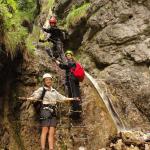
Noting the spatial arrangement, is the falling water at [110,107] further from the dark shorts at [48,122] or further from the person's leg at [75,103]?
the dark shorts at [48,122]

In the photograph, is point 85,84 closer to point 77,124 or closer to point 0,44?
point 77,124

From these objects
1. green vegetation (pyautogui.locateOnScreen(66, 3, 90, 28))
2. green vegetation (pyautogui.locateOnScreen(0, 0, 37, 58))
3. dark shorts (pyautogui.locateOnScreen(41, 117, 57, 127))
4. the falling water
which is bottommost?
dark shorts (pyautogui.locateOnScreen(41, 117, 57, 127))

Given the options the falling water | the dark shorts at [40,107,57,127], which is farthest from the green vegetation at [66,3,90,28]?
the dark shorts at [40,107,57,127]

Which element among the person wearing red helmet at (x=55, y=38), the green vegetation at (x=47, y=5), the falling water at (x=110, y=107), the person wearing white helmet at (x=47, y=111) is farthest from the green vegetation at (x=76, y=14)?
the person wearing white helmet at (x=47, y=111)

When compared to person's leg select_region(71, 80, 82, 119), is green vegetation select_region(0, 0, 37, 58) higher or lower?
higher

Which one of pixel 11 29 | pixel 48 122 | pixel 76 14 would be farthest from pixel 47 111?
pixel 76 14

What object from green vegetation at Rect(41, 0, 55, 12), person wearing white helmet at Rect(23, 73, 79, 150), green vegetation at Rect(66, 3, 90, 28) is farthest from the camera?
green vegetation at Rect(41, 0, 55, 12)

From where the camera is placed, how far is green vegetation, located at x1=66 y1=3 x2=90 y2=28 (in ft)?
62.8

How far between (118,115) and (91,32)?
5.70m

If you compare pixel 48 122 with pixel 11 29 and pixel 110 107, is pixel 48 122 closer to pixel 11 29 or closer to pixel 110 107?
pixel 11 29

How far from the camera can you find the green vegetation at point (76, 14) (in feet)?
62.8

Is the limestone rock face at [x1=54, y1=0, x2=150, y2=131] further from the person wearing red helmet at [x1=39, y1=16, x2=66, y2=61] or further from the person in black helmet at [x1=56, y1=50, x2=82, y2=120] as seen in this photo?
the person in black helmet at [x1=56, y1=50, x2=82, y2=120]

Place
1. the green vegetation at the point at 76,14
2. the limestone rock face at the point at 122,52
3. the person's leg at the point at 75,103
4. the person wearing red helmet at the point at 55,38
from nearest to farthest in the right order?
1. the person's leg at the point at 75,103
2. the limestone rock face at the point at 122,52
3. the person wearing red helmet at the point at 55,38
4. the green vegetation at the point at 76,14

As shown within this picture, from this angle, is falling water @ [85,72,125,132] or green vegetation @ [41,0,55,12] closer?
falling water @ [85,72,125,132]
